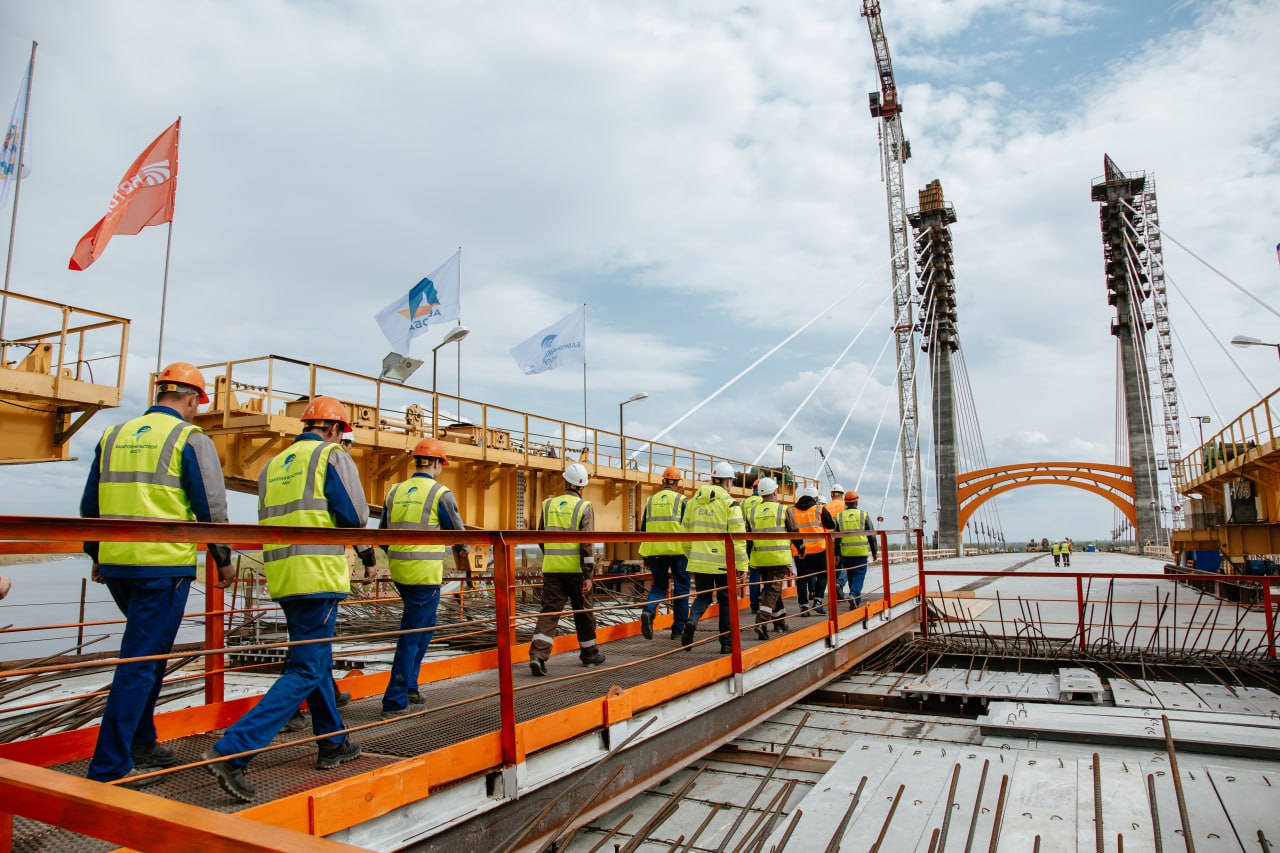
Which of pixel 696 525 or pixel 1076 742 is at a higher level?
pixel 696 525

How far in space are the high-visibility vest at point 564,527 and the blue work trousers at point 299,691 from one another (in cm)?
256

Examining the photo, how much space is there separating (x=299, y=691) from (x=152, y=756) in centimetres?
89

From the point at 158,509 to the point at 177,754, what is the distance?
53.5 inches

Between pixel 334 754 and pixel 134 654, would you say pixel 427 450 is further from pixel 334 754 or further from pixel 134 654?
pixel 134 654

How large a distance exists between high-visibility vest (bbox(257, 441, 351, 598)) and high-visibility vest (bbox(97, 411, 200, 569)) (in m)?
0.38

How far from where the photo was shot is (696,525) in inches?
307

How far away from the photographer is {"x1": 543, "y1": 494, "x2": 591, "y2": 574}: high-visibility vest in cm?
633

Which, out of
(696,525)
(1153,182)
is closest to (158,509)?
(696,525)

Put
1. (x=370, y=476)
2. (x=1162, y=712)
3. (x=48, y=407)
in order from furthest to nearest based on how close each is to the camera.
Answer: (x=370, y=476) → (x=48, y=407) → (x=1162, y=712)

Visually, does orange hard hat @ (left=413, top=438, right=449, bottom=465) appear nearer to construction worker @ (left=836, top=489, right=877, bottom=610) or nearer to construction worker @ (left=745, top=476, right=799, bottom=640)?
construction worker @ (left=745, top=476, right=799, bottom=640)

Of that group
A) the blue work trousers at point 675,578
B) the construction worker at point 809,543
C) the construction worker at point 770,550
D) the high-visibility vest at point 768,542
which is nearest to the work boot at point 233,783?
the blue work trousers at point 675,578

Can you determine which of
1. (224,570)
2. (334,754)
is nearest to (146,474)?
(224,570)

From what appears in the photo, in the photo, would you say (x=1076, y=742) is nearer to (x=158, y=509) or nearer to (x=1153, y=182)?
(x=158, y=509)

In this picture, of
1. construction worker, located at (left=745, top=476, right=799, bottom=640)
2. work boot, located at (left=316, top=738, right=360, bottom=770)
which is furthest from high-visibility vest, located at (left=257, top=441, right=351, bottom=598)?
construction worker, located at (left=745, top=476, right=799, bottom=640)
